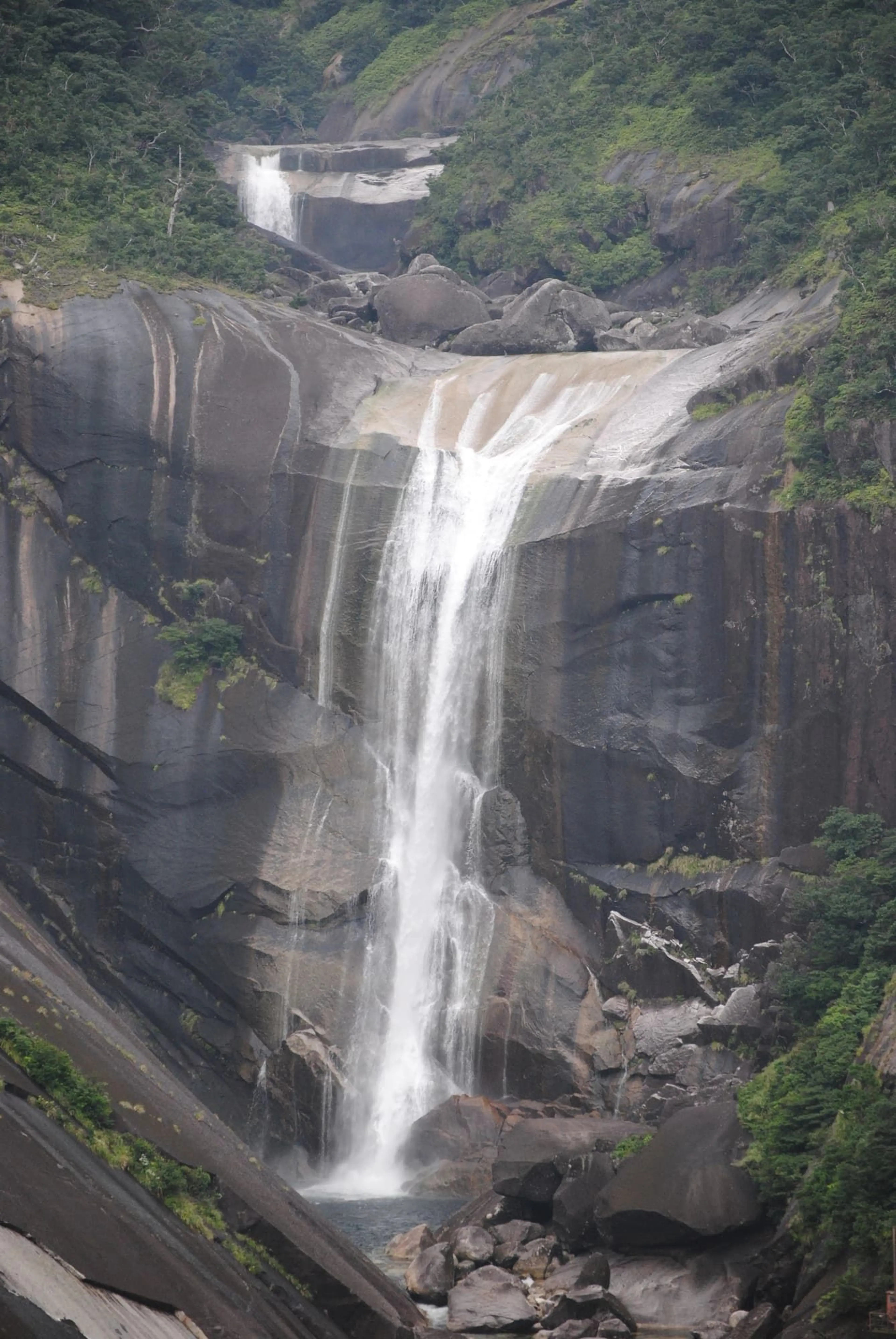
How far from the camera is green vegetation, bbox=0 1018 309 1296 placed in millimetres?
22609

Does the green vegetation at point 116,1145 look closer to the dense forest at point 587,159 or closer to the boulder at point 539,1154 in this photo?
the boulder at point 539,1154

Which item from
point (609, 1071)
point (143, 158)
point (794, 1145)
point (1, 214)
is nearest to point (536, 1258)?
point (794, 1145)

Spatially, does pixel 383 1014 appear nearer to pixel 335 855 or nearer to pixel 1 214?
pixel 335 855

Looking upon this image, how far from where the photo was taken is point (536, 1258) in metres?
27.5

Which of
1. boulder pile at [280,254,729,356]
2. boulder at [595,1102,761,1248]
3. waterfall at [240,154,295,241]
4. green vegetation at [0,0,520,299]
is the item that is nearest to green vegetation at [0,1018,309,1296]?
boulder at [595,1102,761,1248]

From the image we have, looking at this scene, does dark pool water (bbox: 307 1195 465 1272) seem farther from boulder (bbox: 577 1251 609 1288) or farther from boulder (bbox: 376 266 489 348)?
boulder (bbox: 376 266 489 348)

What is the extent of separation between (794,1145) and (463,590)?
17180 millimetres

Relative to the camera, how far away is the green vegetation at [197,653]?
40656 mm

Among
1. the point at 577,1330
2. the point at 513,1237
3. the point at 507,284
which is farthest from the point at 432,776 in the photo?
the point at 507,284

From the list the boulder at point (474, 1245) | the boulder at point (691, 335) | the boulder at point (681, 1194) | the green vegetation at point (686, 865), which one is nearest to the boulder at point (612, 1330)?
the boulder at point (681, 1194)

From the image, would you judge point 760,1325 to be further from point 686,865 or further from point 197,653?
point 197,653

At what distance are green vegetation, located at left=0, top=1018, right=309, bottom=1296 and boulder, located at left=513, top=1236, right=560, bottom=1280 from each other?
215 inches

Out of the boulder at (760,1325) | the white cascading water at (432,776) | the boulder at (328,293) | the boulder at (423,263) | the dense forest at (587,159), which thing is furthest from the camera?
the boulder at (423,263)

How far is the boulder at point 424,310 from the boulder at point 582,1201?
2777 centimetres
